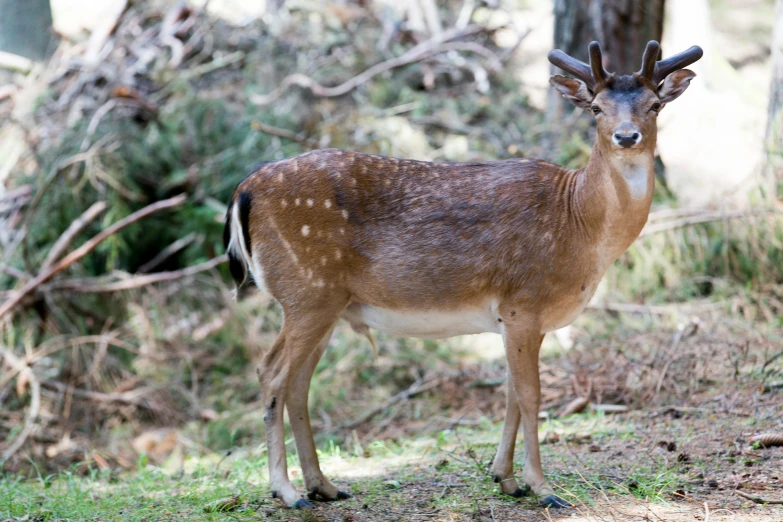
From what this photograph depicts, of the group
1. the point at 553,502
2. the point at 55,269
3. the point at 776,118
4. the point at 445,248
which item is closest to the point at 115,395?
the point at 55,269

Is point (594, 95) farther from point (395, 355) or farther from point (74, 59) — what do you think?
point (74, 59)

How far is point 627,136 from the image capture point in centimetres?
442

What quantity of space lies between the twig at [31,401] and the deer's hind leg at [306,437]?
350 cm

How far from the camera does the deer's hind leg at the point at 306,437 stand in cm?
489

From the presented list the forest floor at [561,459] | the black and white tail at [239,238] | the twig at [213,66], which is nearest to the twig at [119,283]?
the forest floor at [561,459]

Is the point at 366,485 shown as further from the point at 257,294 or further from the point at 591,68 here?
the point at 257,294

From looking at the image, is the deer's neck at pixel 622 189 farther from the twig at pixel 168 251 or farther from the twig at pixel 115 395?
the twig at pixel 168 251

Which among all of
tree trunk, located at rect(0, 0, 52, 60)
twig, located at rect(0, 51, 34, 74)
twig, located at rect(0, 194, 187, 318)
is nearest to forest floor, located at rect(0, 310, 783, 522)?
twig, located at rect(0, 194, 187, 318)

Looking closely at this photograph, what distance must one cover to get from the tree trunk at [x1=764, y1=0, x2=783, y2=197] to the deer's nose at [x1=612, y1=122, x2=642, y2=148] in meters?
4.28

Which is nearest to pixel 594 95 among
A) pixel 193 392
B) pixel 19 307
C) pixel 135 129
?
pixel 193 392

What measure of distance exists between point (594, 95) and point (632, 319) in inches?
166

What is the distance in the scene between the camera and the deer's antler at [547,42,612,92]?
4.61 metres

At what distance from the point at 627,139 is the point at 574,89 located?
707 mm

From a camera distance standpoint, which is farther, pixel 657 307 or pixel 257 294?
pixel 257 294
